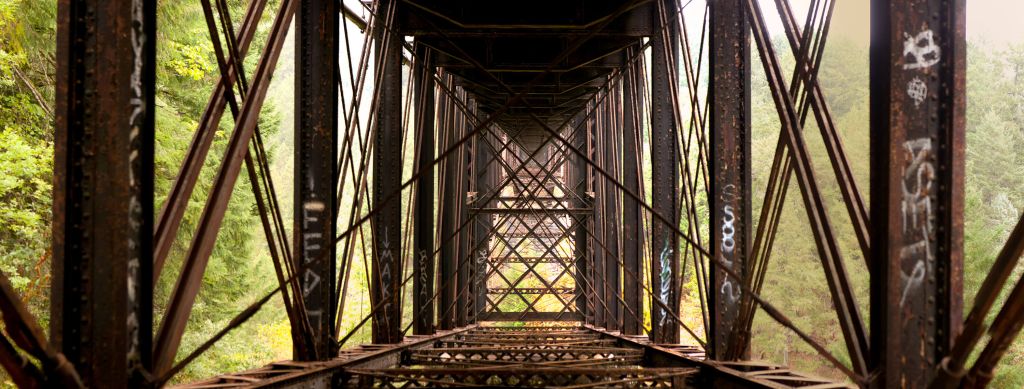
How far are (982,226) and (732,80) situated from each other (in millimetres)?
23658

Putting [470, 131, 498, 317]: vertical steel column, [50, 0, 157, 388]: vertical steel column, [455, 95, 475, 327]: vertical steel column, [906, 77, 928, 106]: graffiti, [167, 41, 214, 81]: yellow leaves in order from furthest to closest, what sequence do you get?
[470, 131, 498, 317]: vertical steel column, [167, 41, 214, 81]: yellow leaves, [455, 95, 475, 327]: vertical steel column, [906, 77, 928, 106]: graffiti, [50, 0, 157, 388]: vertical steel column

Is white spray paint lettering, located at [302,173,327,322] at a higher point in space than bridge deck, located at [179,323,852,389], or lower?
higher

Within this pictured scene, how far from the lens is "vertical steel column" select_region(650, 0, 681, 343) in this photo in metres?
10.3

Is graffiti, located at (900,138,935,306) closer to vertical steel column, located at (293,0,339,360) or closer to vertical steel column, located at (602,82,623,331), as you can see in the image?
vertical steel column, located at (293,0,339,360)

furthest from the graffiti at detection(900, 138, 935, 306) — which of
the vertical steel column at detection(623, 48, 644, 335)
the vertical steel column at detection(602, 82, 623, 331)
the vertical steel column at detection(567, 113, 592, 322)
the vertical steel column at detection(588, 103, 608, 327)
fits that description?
the vertical steel column at detection(567, 113, 592, 322)

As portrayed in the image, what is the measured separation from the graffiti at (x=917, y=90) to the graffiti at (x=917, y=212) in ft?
0.59

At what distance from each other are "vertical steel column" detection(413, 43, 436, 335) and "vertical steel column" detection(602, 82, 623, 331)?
3765mm

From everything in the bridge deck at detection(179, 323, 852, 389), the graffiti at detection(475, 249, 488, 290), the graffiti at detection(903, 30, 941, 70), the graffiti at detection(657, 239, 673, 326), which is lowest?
the graffiti at detection(475, 249, 488, 290)

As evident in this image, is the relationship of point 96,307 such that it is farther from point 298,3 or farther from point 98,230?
point 298,3

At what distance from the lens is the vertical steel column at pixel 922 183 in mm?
3902

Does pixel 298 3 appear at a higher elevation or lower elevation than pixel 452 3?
lower

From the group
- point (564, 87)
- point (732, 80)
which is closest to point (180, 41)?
point (564, 87)

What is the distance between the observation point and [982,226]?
89.6 feet

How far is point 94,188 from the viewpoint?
3934 millimetres
